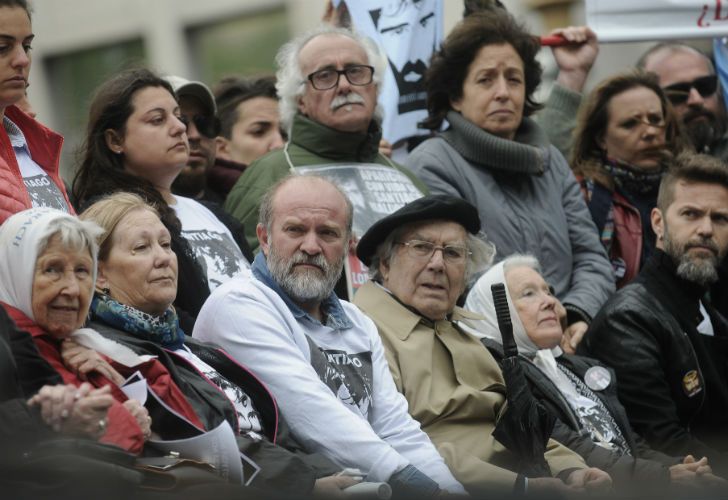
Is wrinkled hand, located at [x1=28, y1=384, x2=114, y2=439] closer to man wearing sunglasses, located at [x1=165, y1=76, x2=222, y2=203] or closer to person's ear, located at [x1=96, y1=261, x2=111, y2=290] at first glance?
person's ear, located at [x1=96, y1=261, x2=111, y2=290]

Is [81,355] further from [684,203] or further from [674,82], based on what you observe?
[674,82]

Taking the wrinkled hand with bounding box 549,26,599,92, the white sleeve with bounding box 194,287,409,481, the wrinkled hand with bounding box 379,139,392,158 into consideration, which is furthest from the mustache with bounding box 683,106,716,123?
the white sleeve with bounding box 194,287,409,481

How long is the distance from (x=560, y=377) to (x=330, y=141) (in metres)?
1.39

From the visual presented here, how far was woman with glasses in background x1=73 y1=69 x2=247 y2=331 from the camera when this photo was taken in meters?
5.74

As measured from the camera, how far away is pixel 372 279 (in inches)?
237

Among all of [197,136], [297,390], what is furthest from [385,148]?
[297,390]

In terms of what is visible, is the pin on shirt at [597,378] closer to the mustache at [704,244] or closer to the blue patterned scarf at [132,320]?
the mustache at [704,244]

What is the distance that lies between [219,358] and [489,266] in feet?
5.56

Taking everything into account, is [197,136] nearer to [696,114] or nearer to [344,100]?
[344,100]

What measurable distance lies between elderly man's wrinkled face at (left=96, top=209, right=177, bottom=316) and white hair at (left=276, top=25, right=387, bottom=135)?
1934mm

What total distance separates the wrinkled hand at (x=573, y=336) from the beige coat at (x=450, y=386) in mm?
1111

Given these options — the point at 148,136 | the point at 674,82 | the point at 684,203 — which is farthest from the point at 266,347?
the point at 674,82

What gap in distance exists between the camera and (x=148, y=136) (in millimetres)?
5863

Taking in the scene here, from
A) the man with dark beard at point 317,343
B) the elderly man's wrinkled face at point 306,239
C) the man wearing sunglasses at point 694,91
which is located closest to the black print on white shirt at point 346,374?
the man with dark beard at point 317,343
